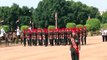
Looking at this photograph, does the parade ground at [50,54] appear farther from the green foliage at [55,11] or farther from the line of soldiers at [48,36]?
the green foliage at [55,11]

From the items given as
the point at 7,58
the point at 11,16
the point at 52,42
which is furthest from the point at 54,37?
the point at 11,16

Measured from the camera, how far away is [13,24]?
112 m

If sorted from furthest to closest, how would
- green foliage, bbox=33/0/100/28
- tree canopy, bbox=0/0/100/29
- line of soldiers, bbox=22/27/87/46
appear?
tree canopy, bbox=0/0/100/29 < green foliage, bbox=33/0/100/28 < line of soldiers, bbox=22/27/87/46

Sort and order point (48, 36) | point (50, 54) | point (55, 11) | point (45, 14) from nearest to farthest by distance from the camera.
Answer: point (50, 54) < point (48, 36) < point (55, 11) < point (45, 14)

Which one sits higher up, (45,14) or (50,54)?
(50,54)

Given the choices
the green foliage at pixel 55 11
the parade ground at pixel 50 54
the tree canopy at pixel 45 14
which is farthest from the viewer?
the tree canopy at pixel 45 14

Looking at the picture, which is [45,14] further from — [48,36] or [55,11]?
[48,36]

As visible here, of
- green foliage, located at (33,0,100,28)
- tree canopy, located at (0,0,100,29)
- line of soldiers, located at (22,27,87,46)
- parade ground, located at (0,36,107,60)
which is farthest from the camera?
tree canopy, located at (0,0,100,29)

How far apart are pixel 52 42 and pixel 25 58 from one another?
12897 millimetres

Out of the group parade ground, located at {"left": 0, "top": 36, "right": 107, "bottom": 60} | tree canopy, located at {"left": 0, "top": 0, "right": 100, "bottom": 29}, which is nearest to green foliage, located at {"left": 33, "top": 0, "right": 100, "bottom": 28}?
tree canopy, located at {"left": 0, "top": 0, "right": 100, "bottom": 29}

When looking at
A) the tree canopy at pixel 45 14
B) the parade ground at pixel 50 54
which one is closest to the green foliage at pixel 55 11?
the tree canopy at pixel 45 14

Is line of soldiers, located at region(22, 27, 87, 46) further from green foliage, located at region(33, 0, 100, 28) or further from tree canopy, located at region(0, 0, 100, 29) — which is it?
green foliage, located at region(33, 0, 100, 28)

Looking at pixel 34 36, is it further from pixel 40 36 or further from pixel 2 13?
pixel 2 13

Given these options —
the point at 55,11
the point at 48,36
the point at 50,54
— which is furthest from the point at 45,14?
the point at 50,54
